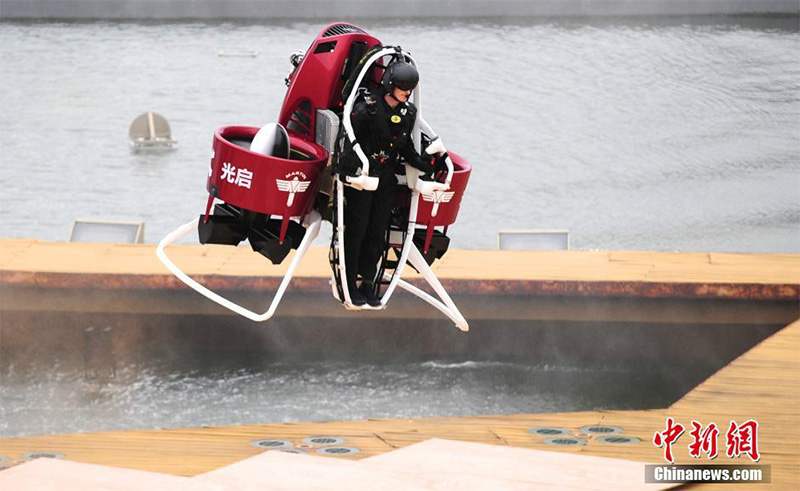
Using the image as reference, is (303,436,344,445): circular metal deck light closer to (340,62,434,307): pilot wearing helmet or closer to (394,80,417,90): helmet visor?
(340,62,434,307): pilot wearing helmet

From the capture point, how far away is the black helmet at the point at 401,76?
17.8ft

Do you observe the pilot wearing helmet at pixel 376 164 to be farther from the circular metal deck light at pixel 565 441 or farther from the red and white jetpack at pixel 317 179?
the circular metal deck light at pixel 565 441

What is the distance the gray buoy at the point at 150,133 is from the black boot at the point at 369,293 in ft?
40.9

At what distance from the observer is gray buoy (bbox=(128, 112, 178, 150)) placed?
18.0 m

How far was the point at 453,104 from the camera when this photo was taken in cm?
1867

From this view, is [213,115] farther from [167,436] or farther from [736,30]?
[167,436]

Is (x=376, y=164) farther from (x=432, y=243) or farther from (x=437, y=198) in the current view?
(x=432, y=243)

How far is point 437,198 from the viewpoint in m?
5.83

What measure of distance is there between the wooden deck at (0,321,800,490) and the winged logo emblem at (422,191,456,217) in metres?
1.49

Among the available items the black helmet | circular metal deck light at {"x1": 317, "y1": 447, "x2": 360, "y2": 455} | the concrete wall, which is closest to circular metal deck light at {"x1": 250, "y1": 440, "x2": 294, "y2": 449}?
circular metal deck light at {"x1": 317, "y1": 447, "x2": 360, "y2": 455}

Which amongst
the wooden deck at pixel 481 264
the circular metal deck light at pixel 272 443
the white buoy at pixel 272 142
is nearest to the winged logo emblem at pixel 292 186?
the white buoy at pixel 272 142

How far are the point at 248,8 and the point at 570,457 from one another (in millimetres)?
15599

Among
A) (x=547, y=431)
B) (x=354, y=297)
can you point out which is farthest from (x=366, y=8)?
(x=354, y=297)

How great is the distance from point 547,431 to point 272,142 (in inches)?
96.1
